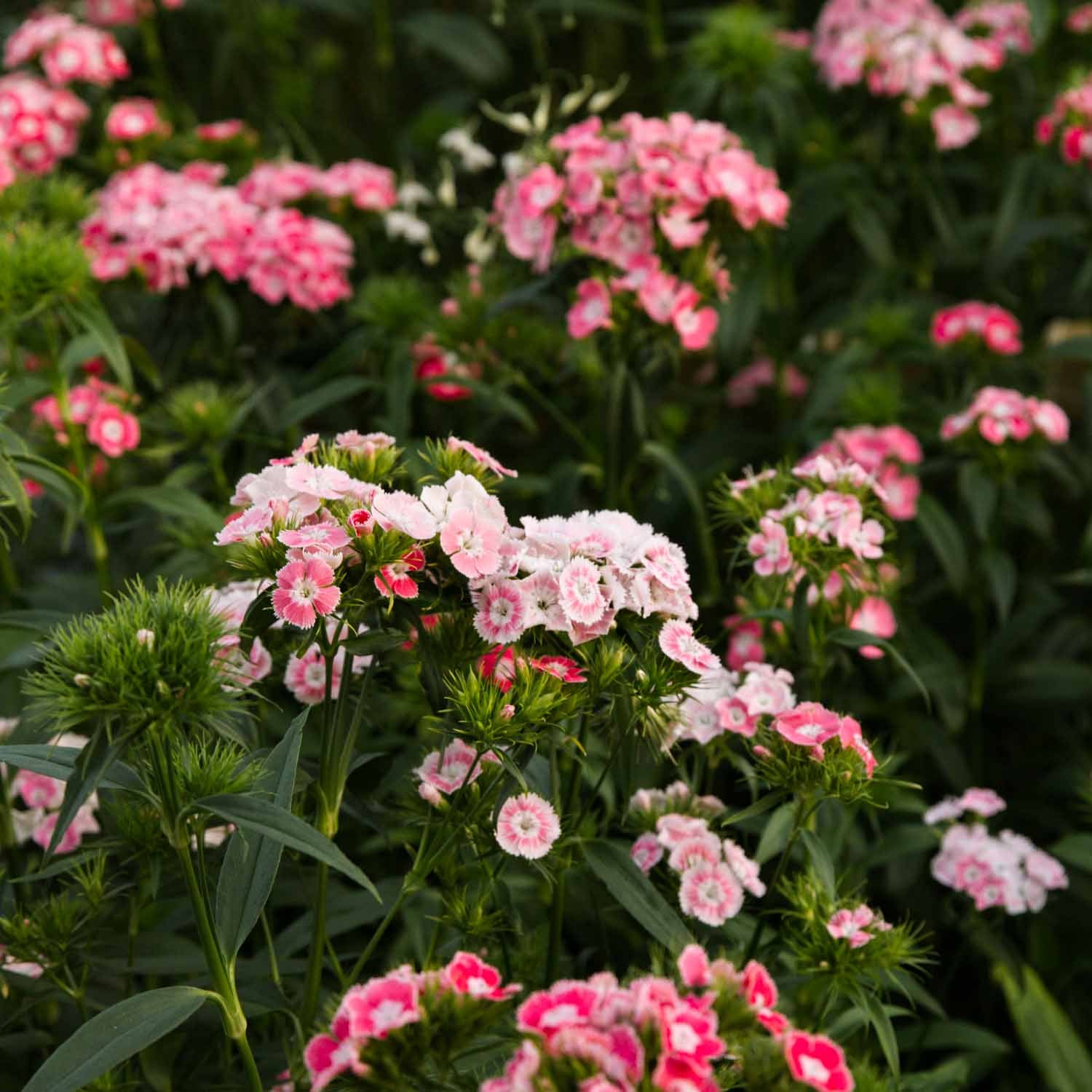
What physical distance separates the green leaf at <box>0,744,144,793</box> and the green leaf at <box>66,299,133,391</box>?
91 centimetres

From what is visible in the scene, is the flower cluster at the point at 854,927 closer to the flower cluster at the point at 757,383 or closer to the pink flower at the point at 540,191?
the pink flower at the point at 540,191

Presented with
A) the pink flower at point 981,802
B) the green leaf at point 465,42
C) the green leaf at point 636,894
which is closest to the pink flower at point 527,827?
the green leaf at point 636,894

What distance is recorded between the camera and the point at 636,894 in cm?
133

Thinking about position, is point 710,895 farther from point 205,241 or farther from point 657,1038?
point 205,241

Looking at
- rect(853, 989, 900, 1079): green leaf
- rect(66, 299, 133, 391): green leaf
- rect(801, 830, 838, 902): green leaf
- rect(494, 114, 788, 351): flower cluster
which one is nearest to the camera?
rect(853, 989, 900, 1079): green leaf

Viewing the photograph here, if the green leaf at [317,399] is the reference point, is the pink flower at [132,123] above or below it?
above

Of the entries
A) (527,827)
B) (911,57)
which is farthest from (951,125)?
(527,827)

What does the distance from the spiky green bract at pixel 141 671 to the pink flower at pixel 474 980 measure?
295 mm

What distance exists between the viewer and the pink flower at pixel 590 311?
2133 millimetres

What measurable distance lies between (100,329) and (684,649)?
3.89 feet

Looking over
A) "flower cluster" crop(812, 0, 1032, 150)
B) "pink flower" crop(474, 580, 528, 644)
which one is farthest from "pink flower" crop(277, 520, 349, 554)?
"flower cluster" crop(812, 0, 1032, 150)

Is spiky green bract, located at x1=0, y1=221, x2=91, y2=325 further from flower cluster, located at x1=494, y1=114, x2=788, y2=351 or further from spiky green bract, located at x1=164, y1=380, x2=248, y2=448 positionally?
flower cluster, located at x1=494, y1=114, x2=788, y2=351

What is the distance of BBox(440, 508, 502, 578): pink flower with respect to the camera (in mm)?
1210

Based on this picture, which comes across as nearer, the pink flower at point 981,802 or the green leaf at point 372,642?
the green leaf at point 372,642
